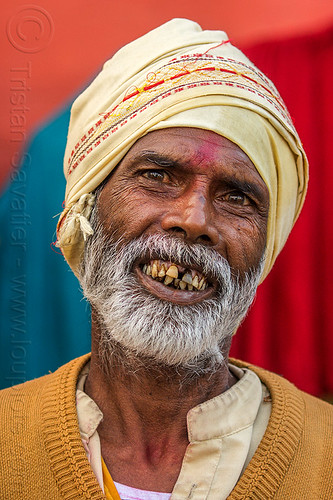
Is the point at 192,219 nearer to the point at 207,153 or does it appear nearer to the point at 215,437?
the point at 207,153

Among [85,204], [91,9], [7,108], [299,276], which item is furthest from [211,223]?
[91,9]

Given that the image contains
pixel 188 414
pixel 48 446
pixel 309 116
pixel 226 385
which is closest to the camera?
pixel 48 446

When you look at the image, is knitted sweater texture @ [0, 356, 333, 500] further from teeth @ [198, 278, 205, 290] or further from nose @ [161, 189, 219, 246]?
nose @ [161, 189, 219, 246]

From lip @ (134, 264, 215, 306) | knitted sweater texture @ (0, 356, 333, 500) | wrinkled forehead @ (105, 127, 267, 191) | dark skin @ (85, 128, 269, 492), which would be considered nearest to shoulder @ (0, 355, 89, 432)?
knitted sweater texture @ (0, 356, 333, 500)

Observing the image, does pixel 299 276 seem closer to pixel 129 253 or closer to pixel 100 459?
pixel 129 253

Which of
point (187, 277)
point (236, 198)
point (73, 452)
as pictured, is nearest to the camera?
point (73, 452)

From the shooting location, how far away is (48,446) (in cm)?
191

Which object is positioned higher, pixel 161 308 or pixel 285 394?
pixel 161 308

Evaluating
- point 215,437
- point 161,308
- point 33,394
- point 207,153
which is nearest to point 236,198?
point 207,153

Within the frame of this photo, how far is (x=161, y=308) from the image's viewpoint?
1.95 metres

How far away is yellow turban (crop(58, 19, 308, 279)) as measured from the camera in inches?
84.0

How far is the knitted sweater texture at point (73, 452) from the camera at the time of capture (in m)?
1.84

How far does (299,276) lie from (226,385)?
4.39 ft

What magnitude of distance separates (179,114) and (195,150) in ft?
0.50
